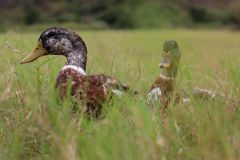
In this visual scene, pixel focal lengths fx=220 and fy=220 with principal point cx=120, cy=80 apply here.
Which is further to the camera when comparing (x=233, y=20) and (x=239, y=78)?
(x=233, y=20)

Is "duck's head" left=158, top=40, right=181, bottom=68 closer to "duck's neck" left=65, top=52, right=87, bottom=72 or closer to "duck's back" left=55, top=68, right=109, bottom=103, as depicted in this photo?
"duck's back" left=55, top=68, right=109, bottom=103

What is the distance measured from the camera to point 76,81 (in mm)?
1598

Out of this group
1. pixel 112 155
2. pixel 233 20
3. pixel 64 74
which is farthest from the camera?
pixel 233 20

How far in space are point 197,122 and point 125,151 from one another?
0.45 metres

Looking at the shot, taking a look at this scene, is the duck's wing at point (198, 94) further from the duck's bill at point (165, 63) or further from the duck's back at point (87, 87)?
the duck's back at point (87, 87)

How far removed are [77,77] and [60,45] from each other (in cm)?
37

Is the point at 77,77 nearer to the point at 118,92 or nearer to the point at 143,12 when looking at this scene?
the point at 118,92

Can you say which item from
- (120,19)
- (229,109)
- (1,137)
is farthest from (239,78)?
(120,19)

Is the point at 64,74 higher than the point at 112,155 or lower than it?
higher

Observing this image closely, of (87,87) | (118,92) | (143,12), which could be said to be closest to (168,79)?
(118,92)

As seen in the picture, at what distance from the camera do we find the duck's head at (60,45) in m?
1.81

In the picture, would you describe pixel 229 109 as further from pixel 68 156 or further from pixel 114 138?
pixel 68 156

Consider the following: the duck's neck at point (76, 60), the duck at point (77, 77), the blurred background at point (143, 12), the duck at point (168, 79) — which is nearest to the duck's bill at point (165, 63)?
the duck at point (168, 79)

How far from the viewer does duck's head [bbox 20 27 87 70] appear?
1808mm
